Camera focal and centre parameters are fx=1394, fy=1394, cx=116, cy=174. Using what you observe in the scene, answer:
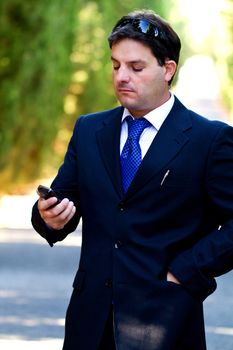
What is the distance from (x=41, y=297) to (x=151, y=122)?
26.7 feet

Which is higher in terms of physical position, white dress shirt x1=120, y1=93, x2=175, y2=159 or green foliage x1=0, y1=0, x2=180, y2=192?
green foliage x1=0, y1=0, x2=180, y2=192

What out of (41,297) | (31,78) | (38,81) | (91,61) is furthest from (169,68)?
(91,61)

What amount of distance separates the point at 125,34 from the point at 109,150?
0.41m

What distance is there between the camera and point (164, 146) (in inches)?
180

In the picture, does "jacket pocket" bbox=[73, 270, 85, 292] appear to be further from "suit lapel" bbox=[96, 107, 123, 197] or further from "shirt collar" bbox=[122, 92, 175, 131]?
"shirt collar" bbox=[122, 92, 175, 131]

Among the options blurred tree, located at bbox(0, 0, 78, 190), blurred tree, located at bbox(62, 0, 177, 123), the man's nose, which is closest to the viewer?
the man's nose

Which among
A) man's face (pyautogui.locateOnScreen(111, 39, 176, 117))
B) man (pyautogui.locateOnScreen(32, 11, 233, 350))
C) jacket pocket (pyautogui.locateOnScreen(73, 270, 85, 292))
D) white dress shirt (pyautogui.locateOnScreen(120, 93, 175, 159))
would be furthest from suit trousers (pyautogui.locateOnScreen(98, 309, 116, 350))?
man's face (pyautogui.locateOnScreen(111, 39, 176, 117))

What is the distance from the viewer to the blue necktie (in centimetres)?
457

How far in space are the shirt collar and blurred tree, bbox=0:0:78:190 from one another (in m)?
18.4

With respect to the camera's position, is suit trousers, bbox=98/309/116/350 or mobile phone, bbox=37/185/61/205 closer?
mobile phone, bbox=37/185/61/205

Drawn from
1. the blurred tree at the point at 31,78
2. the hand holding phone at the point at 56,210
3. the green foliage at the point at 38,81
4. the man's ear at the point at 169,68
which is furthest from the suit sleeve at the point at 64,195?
the green foliage at the point at 38,81

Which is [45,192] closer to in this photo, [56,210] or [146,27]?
[56,210]

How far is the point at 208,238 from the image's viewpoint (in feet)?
14.8

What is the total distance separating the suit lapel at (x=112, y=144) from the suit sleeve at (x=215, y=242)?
0.30 meters
